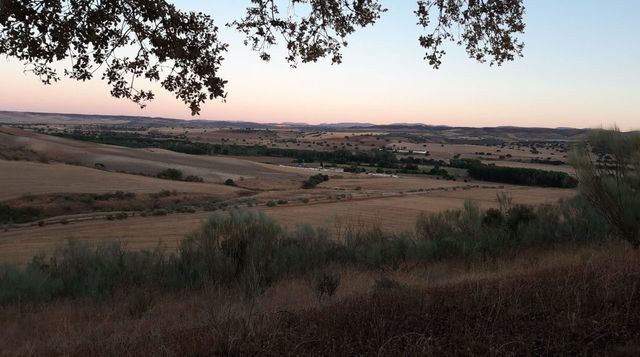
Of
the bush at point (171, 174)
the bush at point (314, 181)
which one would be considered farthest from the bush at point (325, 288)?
the bush at point (171, 174)

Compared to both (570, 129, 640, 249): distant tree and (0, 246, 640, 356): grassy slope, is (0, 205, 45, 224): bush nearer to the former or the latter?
(0, 246, 640, 356): grassy slope

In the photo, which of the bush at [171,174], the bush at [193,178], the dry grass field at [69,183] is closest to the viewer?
the dry grass field at [69,183]

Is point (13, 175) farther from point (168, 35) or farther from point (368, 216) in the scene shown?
point (168, 35)

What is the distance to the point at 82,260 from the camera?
1291 cm

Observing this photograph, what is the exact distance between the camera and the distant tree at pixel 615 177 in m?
11.8

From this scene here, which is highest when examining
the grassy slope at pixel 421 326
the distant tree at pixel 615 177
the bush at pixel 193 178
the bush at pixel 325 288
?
the distant tree at pixel 615 177

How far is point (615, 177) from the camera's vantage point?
12.6 m

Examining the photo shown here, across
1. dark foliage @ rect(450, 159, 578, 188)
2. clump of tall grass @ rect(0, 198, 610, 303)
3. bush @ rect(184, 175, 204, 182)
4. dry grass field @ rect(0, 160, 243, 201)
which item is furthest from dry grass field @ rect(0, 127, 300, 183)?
clump of tall grass @ rect(0, 198, 610, 303)

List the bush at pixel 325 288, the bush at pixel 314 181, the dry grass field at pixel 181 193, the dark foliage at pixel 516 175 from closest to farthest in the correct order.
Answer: the bush at pixel 325 288 → the dry grass field at pixel 181 193 → the bush at pixel 314 181 → the dark foliage at pixel 516 175

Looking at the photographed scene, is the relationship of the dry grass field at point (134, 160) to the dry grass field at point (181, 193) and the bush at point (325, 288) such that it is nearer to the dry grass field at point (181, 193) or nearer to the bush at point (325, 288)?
the dry grass field at point (181, 193)

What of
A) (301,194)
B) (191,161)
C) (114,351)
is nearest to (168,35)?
(114,351)

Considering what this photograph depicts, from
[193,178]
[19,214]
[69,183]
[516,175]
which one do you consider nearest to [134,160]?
[193,178]

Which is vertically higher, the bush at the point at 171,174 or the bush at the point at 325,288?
the bush at the point at 325,288

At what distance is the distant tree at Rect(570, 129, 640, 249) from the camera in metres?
11.8
